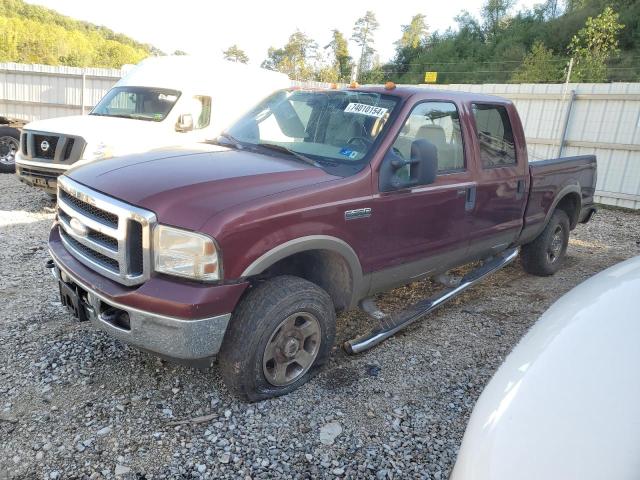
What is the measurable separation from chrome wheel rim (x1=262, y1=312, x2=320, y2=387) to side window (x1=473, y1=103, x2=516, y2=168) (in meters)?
2.12

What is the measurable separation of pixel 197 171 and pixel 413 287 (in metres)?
2.87

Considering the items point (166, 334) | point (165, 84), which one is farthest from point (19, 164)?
point (166, 334)

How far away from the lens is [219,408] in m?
2.91

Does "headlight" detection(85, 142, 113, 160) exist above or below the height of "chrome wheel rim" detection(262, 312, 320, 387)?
above

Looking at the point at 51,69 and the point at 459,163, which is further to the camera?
the point at 51,69

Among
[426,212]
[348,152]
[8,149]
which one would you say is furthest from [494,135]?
[8,149]

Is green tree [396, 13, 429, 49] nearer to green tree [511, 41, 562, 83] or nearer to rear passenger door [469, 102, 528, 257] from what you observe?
green tree [511, 41, 562, 83]

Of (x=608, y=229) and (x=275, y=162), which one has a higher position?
(x=275, y=162)

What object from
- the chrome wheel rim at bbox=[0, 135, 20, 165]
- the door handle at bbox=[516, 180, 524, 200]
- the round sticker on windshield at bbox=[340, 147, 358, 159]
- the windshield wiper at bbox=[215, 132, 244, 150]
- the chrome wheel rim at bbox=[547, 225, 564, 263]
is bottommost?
the chrome wheel rim at bbox=[0, 135, 20, 165]

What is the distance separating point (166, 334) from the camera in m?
2.47

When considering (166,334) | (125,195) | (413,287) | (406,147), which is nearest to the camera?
(166,334)

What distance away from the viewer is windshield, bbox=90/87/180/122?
25.2 feet

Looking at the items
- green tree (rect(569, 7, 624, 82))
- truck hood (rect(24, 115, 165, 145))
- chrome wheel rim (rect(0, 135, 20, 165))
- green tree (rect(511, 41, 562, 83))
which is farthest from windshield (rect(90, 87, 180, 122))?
green tree (rect(511, 41, 562, 83))

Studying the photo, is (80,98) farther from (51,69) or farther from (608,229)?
(608,229)
